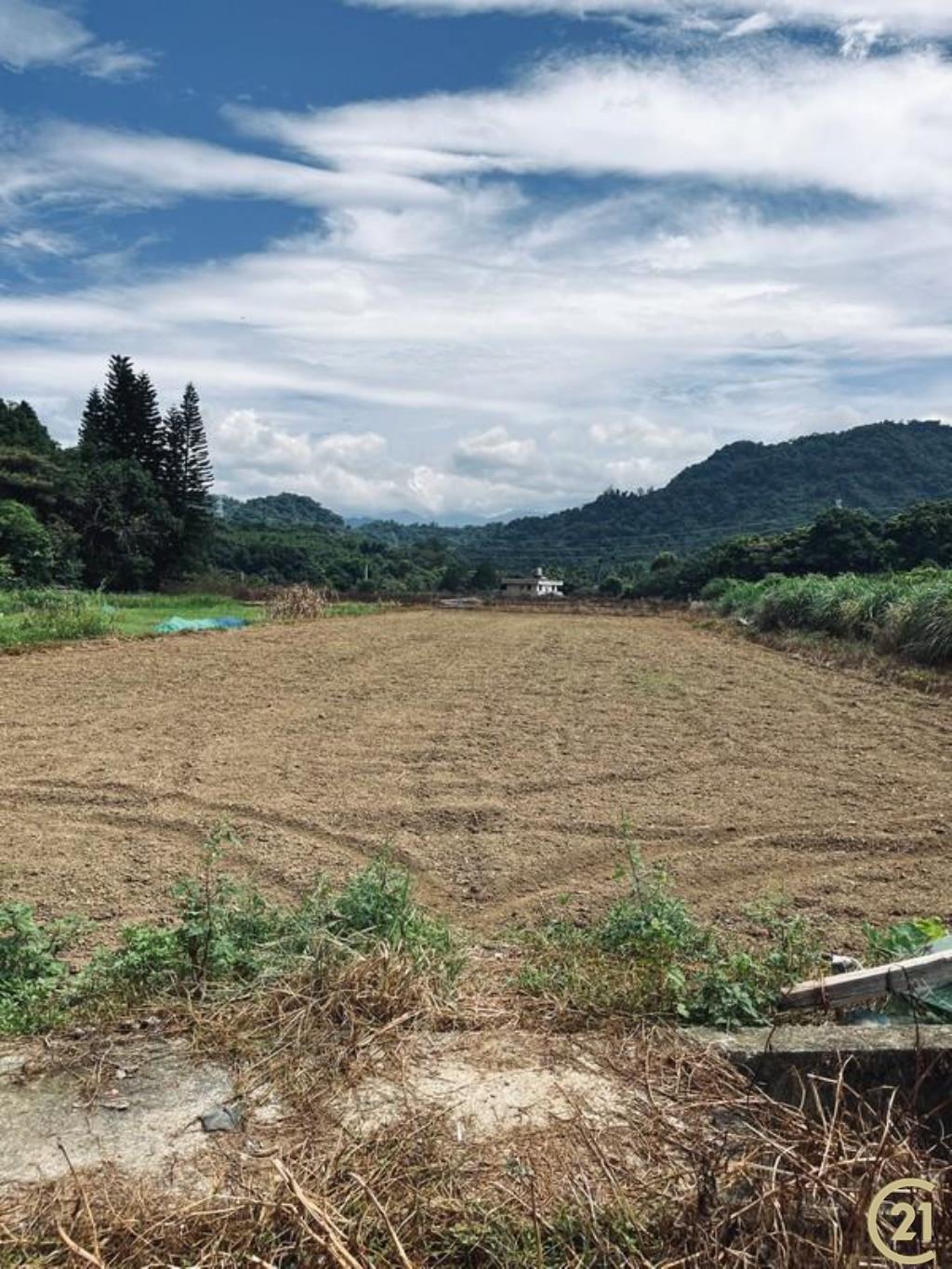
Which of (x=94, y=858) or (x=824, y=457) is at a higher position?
(x=824, y=457)

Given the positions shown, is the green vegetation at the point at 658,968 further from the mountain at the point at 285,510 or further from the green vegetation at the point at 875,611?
the mountain at the point at 285,510

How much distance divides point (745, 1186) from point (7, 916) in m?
2.54

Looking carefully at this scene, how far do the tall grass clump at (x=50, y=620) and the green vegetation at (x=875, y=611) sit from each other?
1342cm

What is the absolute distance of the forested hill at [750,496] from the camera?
77.3m

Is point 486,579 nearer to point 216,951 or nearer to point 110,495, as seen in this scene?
point 110,495

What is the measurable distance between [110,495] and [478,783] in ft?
111

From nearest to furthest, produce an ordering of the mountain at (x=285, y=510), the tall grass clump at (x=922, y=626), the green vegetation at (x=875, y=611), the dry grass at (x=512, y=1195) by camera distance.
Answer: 1. the dry grass at (x=512, y=1195)
2. the tall grass clump at (x=922, y=626)
3. the green vegetation at (x=875, y=611)
4. the mountain at (x=285, y=510)

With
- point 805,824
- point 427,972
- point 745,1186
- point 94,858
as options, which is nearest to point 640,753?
point 805,824

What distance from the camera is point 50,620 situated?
15414 millimetres

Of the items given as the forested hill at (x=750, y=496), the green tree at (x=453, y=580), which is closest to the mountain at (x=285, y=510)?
the forested hill at (x=750, y=496)

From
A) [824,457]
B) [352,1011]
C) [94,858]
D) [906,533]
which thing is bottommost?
[94,858]

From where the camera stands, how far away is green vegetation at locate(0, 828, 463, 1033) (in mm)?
2791

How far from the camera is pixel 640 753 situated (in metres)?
7.88

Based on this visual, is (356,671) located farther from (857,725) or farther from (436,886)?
(436,886)
